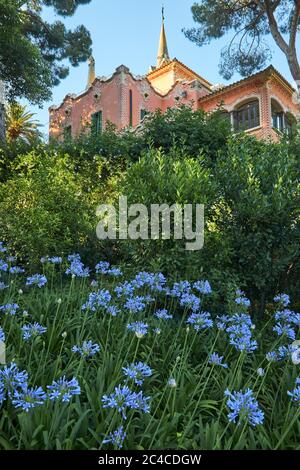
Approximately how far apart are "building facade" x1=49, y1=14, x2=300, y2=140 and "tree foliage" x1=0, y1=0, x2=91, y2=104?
2573mm

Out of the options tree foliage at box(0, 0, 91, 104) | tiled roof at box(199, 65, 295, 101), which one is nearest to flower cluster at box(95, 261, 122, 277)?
tree foliage at box(0, 0, 91, 104)

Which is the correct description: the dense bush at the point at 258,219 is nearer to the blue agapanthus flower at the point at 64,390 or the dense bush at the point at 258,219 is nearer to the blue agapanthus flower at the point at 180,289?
the blue agapanthus flower at the point at 180,289

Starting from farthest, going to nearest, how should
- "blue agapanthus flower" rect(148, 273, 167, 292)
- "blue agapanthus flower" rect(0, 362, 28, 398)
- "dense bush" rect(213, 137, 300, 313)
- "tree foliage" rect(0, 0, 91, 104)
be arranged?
"tree foliage" rect(0, 0, 91, 104) < "dense bush" rect(213, 137, 300, 313) < "blue agapanthus flower" rect(148, 273, 167, 292) < "blue agapanthus flower" rect(0, 362, 28, 398)

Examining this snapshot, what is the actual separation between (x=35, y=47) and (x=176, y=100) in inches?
366

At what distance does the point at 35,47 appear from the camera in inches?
488

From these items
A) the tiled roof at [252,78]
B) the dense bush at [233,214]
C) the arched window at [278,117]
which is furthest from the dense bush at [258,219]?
the arched window at [278,117]

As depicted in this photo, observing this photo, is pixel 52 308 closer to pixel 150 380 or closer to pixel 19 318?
pixel 19 318

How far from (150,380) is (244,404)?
30.1 inches

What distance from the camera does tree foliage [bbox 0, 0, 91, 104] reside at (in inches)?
436

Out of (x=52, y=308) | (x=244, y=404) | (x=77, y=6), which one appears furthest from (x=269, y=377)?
(x=77, y=6)

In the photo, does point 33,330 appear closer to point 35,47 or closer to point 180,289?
A: point 180,289

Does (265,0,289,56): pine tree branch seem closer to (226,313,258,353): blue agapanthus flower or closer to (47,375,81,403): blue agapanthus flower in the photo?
(226,313,258,353): blue agapanthus flower

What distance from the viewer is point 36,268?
474 cm
